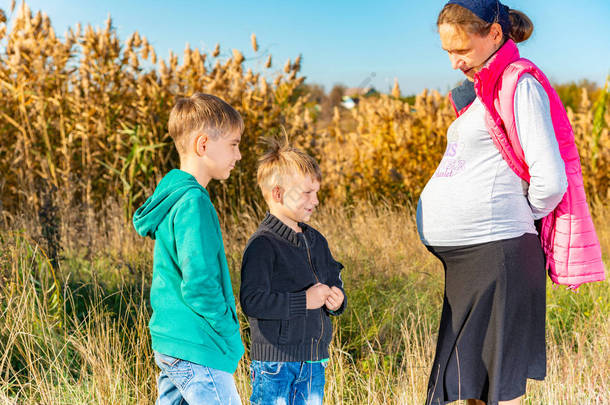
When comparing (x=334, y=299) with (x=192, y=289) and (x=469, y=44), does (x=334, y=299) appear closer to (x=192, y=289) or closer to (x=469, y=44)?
(x=192, y=289)

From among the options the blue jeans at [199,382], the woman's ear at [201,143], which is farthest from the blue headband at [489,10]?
the blue jeans at [199,382]

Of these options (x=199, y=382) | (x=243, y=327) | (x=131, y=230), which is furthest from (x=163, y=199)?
(x=131, y=230)

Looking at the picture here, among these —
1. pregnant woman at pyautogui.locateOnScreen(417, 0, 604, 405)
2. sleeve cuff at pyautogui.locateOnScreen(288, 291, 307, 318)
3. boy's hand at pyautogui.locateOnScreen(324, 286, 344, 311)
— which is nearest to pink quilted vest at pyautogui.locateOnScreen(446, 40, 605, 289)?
pregnant woman at pyautogui.locateOnScreen(417, 0, 604, 405)

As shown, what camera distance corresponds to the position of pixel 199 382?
174 cm

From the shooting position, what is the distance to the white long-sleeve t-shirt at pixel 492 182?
1.95 metres

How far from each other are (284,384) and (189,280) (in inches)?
24.8

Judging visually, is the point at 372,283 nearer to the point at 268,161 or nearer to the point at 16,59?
the point at 268,161

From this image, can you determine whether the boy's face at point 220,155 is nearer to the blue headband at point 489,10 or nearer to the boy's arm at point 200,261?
the boy's arm at point 200,261

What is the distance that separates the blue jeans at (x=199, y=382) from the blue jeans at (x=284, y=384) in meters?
0.26

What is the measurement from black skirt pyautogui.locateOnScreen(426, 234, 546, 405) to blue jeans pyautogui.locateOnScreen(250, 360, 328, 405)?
0.53 m

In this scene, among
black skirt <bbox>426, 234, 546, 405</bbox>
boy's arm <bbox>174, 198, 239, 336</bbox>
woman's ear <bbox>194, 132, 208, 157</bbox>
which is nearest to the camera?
boy's arm <bbox>174, 198, 239, 336</bbox>

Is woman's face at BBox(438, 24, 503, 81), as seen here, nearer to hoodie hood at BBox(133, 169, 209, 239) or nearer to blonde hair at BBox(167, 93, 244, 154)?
blonde hair at BBox(167, 93, 244, 154)

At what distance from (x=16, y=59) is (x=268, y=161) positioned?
4.51 m

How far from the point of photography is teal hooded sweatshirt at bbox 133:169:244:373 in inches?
66.4
